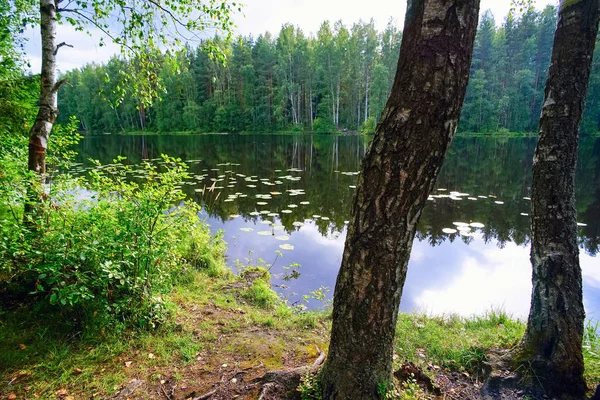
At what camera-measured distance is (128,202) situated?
301 cm

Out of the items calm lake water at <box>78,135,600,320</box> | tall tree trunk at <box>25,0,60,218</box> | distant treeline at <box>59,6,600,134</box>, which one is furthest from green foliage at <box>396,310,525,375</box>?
distant treeline at <box>59,6,600,134</box>

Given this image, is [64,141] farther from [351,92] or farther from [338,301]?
[351,92]

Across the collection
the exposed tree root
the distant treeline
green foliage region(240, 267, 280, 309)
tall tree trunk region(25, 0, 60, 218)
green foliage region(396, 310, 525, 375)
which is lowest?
green foliage region(240, 267, 280, 309)

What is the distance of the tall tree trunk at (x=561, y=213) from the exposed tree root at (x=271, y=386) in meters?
1.72

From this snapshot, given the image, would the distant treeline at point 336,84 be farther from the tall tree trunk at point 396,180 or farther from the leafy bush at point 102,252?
the tall tree trunk at point 396,180

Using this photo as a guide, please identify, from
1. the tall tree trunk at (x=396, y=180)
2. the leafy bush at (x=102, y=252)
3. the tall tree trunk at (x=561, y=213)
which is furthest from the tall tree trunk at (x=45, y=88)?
the tall tree trunk at (x=561, y=213)

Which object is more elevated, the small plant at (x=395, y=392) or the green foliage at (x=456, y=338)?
the small plant at (x=395, y=392)

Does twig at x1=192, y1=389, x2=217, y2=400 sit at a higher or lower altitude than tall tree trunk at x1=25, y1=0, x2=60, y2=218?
lower

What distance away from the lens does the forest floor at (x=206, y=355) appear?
2.24 m

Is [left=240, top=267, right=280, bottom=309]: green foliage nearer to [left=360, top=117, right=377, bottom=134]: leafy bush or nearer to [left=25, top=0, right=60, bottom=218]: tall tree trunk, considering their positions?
[left=25, top=0, right=60, bottom=218]: tall tree trunk

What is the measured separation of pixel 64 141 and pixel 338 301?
4826mm

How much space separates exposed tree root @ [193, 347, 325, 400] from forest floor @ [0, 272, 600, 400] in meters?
0.02

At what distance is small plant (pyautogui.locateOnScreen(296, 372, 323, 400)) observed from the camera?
1925 millimetres

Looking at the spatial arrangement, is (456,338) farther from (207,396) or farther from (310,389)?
(207,396)
